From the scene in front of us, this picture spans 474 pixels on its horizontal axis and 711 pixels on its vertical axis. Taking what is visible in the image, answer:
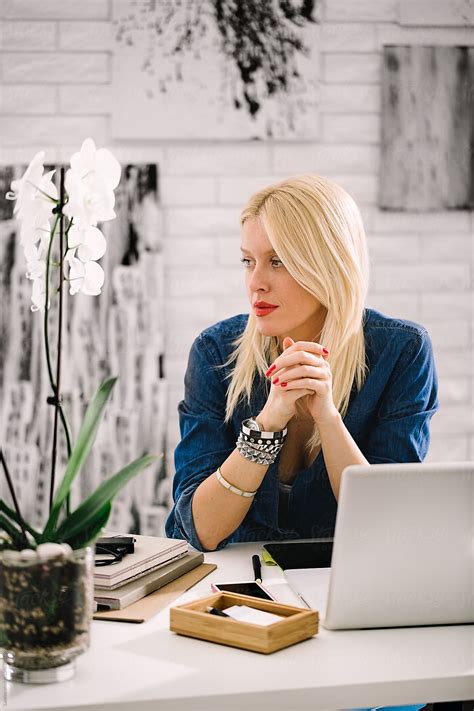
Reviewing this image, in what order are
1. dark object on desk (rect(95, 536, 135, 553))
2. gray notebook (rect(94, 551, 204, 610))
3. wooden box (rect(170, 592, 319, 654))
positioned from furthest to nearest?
dark object on desk (rect(95, 536, 135, 553)), gray notebook (rect(94, 551, 204, 610)), wooden box (rect(170, 592, 319, 654))

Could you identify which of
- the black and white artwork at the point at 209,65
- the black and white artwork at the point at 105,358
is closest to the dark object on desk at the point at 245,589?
the black and white artwork at the point at 105,358

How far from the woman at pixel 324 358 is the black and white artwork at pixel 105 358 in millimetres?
969

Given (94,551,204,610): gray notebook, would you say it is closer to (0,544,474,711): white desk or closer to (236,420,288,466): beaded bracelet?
(0,544,474,711): white desk

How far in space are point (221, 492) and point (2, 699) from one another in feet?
2.25

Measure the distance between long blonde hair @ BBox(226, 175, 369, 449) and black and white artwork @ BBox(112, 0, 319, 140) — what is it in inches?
42.2

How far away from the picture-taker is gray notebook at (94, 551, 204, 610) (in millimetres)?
1204

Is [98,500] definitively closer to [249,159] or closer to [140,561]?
[140,561]

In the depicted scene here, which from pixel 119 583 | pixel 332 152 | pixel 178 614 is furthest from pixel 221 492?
pixel 332 152

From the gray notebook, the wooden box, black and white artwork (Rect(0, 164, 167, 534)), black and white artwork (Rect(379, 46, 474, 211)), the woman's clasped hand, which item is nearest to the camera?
the wooden box

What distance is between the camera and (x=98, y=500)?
3.25 feet

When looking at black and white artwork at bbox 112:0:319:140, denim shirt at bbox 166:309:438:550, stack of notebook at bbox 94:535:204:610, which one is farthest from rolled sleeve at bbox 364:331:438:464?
black and white artwork at bbox 112:0:319:140

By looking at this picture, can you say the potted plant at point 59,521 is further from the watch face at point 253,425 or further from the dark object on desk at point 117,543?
the watch face at point 253,425

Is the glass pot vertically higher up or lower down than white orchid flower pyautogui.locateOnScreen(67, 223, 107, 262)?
lower down

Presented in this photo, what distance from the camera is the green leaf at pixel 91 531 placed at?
0.99m
